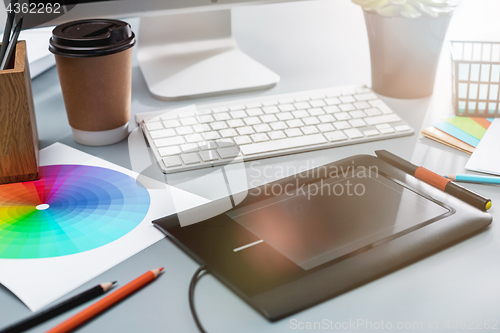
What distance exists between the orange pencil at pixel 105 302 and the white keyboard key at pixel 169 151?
205 mm

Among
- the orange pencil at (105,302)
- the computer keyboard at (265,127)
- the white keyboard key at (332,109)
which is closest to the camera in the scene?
the orange pencil at (105,302)

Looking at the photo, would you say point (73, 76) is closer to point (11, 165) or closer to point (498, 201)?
point (11, 165)

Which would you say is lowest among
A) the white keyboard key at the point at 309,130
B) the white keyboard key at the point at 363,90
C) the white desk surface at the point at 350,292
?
the white desk surface at the point at 350,292

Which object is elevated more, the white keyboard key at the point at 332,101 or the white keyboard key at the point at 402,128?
the white keyboard key at the point at 332,101

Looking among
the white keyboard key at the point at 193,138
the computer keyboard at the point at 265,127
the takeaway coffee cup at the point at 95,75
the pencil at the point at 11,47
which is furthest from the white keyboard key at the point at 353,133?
the pencil at the point at 11,47

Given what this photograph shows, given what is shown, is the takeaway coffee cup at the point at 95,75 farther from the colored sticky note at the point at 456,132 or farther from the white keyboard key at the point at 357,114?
the colored sticky note at the point at 456,132

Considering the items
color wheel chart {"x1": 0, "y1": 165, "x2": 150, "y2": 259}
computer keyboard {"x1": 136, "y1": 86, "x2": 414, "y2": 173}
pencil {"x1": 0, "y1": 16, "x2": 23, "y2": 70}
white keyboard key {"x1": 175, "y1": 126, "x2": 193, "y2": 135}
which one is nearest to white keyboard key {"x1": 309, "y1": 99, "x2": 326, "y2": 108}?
computer keyboard {"x1": 136, "y1": 86, "x2": 414, "y2": 173}

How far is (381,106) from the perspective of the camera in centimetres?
71

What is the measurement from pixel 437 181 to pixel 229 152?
25 centimetres

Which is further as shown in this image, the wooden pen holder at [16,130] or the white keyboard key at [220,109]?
the white keyboard key at [220,109]

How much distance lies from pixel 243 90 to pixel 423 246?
45cm

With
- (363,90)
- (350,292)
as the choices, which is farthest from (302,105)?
(350,292)

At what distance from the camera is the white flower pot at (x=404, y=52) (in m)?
0.73

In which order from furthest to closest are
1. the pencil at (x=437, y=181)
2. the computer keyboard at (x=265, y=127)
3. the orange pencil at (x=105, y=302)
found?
the computer keyboard at (x=265, y=127) → the pencil at (x=437, y=181) → the orange pencil at (x=105, y=302)
